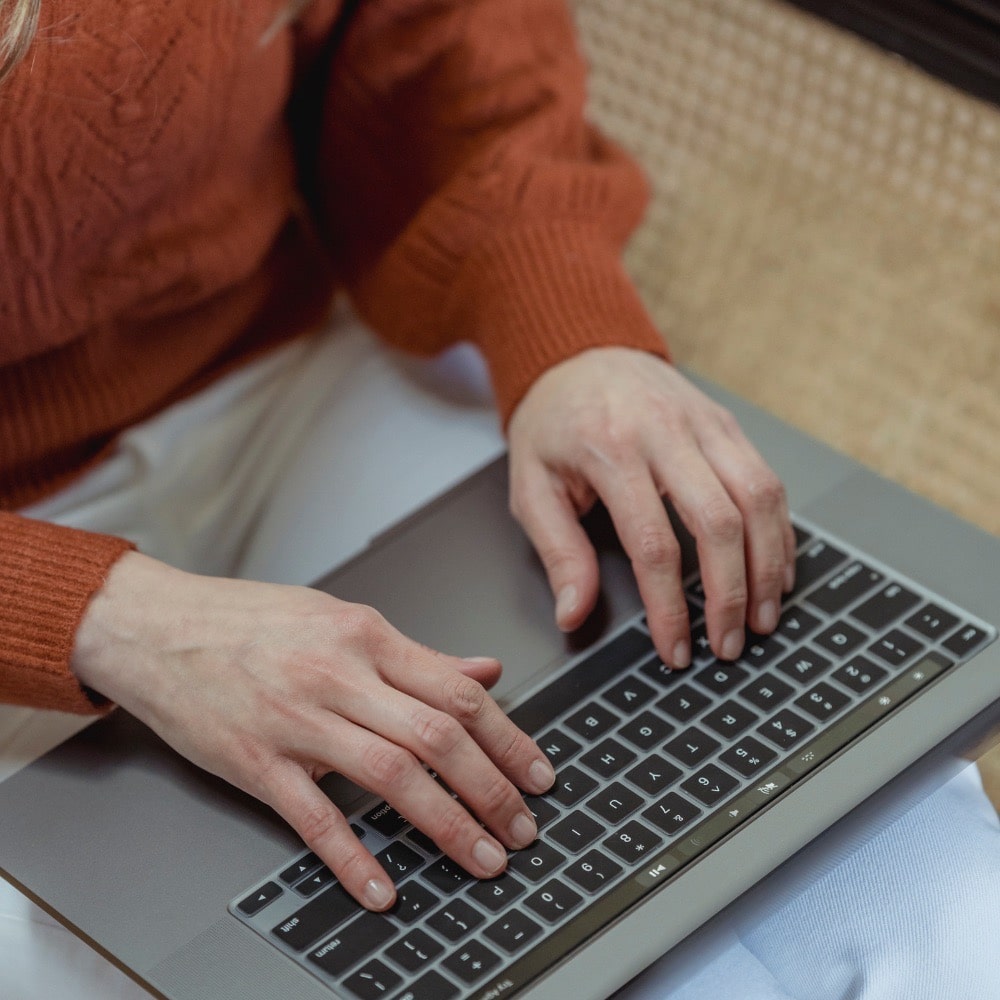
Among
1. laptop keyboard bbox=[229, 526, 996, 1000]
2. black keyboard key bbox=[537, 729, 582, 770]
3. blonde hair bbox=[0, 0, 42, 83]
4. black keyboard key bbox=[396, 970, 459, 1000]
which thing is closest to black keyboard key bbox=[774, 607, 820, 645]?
laptop keyboard bbox=[229, 526, 996, 1000]

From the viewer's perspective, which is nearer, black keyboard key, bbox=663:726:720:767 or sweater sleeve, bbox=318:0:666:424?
black keyboard key, bbox=663:726:720:767

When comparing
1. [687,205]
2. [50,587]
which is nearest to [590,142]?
[687,205]

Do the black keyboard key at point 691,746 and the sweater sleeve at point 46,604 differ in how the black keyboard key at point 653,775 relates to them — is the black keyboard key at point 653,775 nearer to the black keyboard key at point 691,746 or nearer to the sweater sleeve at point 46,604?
the black keyboard key at point 691,746

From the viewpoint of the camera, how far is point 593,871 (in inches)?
18.7

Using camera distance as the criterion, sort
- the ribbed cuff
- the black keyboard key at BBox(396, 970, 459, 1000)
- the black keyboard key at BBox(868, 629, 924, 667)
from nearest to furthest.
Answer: the black keyboard key at BBox(396, 970, 459, 1000) < the black keyboard key at BBox(868, 629, 924, 667) < the ribbed cuff

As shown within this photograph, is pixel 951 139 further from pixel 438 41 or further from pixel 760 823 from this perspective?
pixel 760 823

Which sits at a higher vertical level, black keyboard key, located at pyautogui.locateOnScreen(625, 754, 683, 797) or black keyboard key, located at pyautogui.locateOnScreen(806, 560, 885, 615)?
black keyboard key, located at pyautogui.locateOnScreen(625, 754, 683, 797)

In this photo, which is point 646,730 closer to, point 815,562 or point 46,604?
point 815,562

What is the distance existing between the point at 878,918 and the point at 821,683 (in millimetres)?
99

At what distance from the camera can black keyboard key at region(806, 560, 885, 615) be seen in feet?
1.88

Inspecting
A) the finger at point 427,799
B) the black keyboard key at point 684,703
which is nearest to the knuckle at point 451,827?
the finger at point 427,799

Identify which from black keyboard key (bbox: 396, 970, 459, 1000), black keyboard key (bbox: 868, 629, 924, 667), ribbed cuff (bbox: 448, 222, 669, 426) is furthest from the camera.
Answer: ribbed cuff (bbox: 448, 222, 669, 426)

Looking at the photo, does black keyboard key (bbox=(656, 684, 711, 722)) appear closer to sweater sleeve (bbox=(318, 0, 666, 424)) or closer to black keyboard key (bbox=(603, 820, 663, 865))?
black keyboard key (bbox=(603, 820, 663, 865))

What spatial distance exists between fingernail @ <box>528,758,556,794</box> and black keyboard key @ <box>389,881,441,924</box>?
6 centimetres
